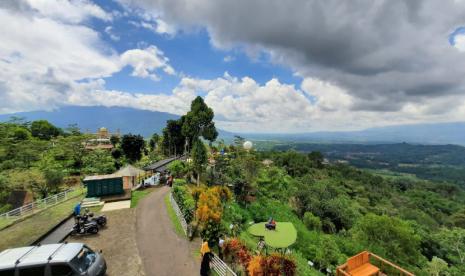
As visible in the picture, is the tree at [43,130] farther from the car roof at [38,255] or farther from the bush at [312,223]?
the car roof at [38,255]

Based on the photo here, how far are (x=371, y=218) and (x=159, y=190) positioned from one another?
77.1ft

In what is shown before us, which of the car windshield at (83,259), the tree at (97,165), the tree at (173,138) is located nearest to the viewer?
the car windshield at (83,259)

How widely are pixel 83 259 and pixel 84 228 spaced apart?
5.66m

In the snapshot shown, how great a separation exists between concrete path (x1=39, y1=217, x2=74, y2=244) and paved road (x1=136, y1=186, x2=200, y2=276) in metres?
3.89

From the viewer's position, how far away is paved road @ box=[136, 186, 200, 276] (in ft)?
34.7

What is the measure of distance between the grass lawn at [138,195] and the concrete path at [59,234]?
463cm

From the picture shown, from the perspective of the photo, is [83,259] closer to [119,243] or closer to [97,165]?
[119,243]

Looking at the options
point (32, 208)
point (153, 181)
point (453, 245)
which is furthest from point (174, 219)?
point (453, 245)

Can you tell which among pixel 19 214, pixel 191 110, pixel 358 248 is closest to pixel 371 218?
pixel 358 248

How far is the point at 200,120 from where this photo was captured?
1288 inches

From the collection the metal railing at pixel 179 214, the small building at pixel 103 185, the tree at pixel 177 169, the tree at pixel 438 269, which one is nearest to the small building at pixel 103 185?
the small building at pixel 103 185

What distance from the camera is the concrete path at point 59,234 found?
507 inches

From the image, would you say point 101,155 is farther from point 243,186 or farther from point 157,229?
point 157,229

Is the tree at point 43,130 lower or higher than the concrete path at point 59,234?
higher
